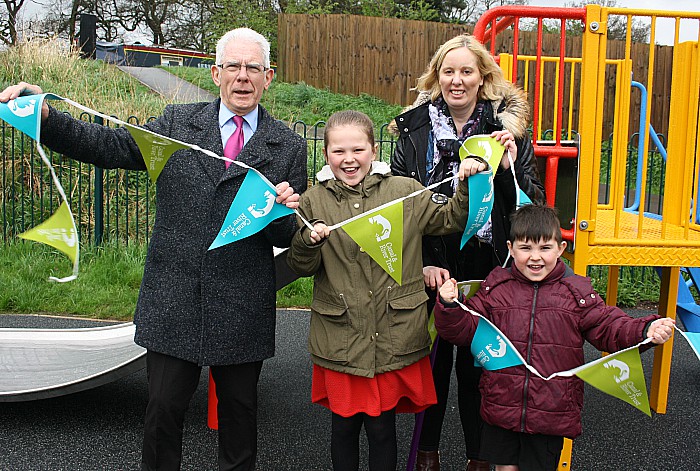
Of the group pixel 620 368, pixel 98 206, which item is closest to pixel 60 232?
pixel 620 368

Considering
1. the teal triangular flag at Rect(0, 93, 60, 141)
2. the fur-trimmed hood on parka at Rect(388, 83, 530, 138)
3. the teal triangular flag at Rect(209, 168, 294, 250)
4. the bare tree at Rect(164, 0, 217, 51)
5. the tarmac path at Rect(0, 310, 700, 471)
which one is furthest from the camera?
the bare tree at Rect(164, 0, 217, 51)

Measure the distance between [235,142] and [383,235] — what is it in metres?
0.74

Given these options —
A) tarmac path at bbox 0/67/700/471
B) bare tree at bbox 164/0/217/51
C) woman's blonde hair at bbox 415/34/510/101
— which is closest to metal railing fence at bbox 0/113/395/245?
tarmac path at bbox 0/67/700/471

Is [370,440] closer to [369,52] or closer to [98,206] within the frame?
[98,206]

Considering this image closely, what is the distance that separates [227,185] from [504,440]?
152 centimetres

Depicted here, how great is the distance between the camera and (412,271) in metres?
2.91

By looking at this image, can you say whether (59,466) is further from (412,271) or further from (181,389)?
(412,271)

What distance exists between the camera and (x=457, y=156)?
10.0 ft

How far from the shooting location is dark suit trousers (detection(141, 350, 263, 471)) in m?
2.79

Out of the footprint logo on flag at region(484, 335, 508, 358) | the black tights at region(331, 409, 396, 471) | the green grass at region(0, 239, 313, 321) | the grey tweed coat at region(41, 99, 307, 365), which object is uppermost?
the grey tweed coat at region(41, 99, 307, 365)

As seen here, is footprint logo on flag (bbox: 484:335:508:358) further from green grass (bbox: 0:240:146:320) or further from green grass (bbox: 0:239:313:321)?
green grass (bbox: 0:240:146:320)

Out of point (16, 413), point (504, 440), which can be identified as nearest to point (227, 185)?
point (504, 440)

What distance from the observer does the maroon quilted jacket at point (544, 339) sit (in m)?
2.69

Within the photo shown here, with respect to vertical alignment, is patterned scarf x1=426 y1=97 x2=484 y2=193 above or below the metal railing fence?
above
